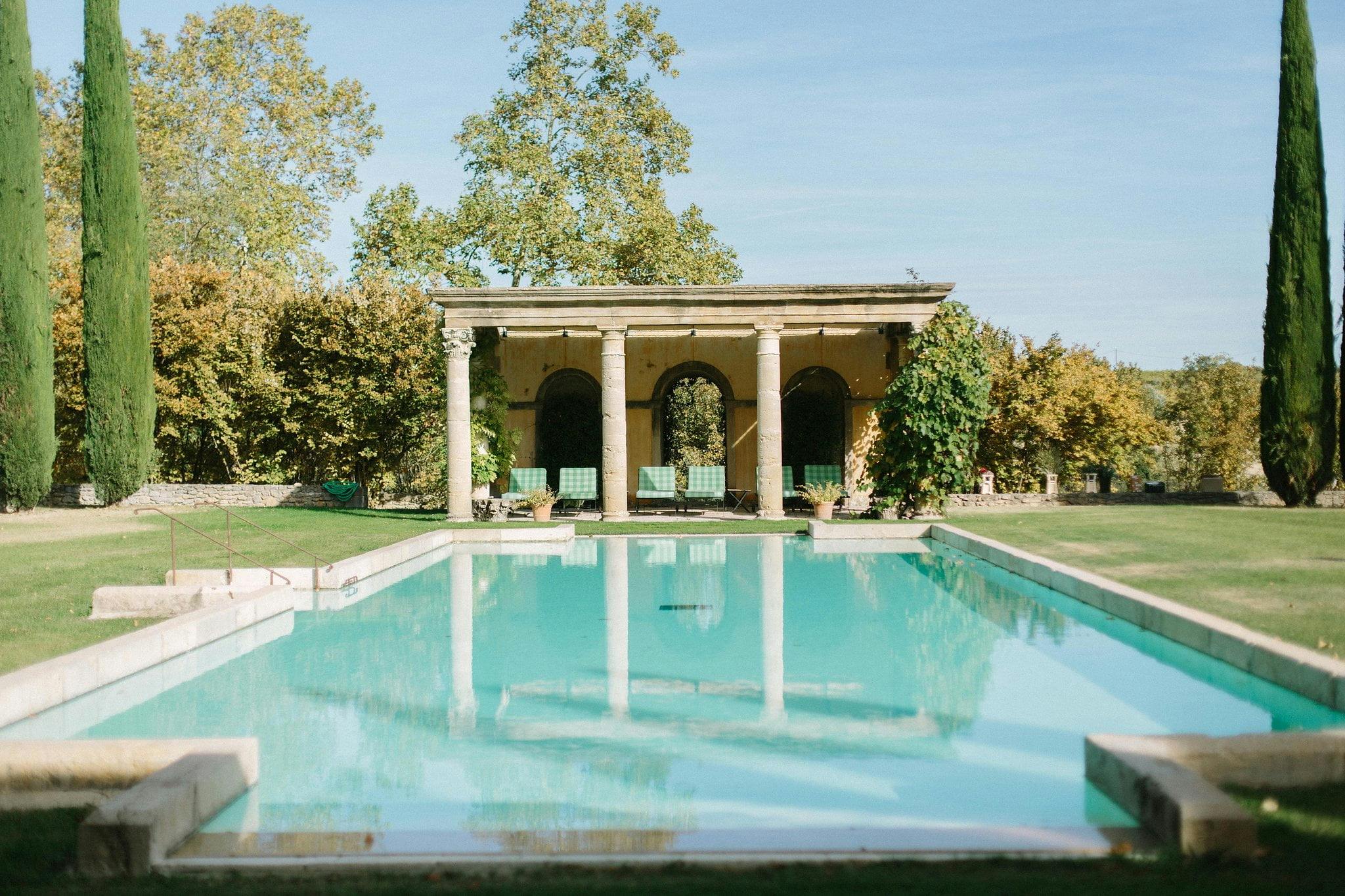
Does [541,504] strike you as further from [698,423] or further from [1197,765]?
[698,423]

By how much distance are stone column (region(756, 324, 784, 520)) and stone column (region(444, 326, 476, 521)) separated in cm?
490

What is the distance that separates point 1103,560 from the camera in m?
11.2

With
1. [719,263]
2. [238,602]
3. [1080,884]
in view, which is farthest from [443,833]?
[719,263]

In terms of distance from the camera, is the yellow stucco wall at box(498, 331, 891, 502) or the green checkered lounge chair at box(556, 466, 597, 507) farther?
the yellow stucco wall at box(498, 331, 891, 502)

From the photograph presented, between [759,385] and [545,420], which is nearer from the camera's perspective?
[759,385]

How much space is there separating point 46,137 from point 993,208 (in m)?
25.4

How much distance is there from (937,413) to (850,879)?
14851mm

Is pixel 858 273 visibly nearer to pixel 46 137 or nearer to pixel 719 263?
pixel 719 263

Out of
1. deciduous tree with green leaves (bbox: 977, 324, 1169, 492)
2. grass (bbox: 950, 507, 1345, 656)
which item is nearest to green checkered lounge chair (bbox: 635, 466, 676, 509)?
grass (bbox: 950, 507, 1345, 656)

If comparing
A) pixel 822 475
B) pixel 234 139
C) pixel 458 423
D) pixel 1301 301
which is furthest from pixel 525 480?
Result: pixel 234 139

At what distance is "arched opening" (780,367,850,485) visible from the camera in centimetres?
2170

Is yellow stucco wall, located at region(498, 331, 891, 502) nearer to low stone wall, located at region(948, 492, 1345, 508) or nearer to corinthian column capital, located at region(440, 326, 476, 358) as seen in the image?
corinthian column capital, located at region(440, 326, 476, 358)

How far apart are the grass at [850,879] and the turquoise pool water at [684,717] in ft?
1.02

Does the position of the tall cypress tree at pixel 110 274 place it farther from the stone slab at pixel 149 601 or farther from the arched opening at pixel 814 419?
the stone slab at pixel 149 601
